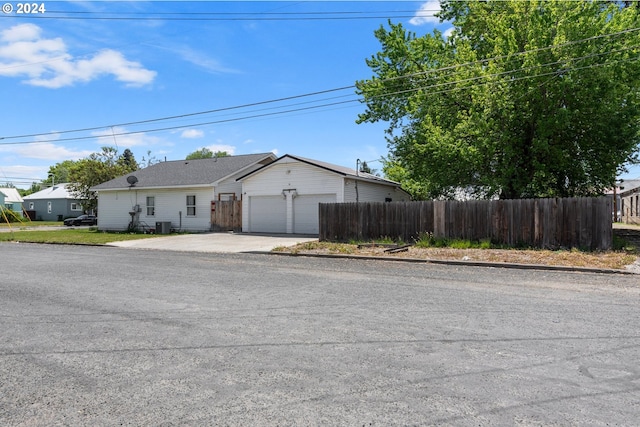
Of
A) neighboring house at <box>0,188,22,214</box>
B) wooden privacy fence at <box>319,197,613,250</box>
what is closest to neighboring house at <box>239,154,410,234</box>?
wooden privacy fence at <box>319,197,613,250</box>

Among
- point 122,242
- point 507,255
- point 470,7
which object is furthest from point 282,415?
point 470,7

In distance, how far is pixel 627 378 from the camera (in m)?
3.62

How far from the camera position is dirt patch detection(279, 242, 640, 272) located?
35.5ft

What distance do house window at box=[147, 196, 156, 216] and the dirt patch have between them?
16087 mm

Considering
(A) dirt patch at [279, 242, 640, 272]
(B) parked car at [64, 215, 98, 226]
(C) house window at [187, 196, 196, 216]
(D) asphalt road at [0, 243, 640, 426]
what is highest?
(C) house window at [187, 196, 196, 216]

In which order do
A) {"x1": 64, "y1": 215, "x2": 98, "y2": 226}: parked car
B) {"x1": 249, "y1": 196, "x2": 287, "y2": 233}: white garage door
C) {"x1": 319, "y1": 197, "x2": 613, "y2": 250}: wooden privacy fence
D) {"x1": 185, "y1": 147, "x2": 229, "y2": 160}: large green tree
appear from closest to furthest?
{"x1": 319, "y1": 197, "x2": 613, "y2": 250}: wooden privacy fence → {"x1": 249, "y1": 196, "x2": 287, "y2": 233}: white garage door → {"x1": 64, "y1": 215, "x2": 98, "y2": 226}: parked car → {"x1": 185, "y1": 147, "x2": 229, "y2": 160}: large green tree

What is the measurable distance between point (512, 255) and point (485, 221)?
8.82ft

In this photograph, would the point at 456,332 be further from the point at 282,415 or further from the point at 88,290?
the point at 88,290

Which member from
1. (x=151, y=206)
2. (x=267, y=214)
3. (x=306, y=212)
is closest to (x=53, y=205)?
(x=151, y=206)

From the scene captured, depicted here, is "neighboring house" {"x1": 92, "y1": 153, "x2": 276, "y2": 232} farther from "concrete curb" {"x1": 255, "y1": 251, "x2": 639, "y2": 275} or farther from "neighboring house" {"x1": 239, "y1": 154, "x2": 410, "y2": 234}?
"concrete curb" {"x1": 255, "y1": 251, "x2": 639, "y2": 275}

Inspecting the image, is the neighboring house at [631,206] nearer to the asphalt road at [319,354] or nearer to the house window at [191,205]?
the house window at [191,205]

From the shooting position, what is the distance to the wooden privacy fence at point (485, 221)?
43.3 feet

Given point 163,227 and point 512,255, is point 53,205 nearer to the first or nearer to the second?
point 163,227

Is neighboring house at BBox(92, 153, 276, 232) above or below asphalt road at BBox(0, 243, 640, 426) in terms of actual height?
above
